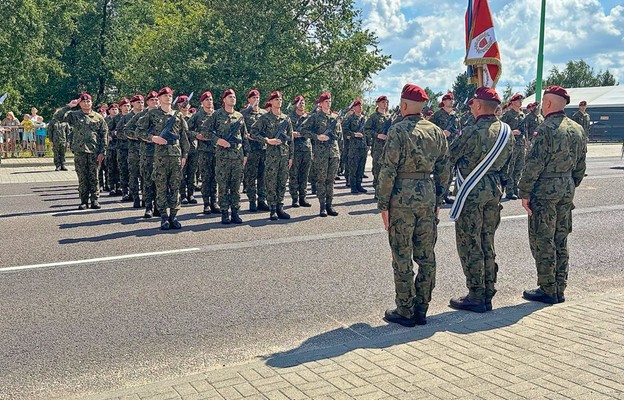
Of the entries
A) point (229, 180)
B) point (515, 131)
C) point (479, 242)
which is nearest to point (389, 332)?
point (479, 242)

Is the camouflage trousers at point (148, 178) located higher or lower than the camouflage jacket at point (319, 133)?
lower

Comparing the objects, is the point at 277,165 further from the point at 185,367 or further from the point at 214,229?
the point at 185,367

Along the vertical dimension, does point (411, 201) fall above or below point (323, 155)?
below

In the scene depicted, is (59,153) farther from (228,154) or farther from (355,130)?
(228,154)

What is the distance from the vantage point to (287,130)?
1160cm

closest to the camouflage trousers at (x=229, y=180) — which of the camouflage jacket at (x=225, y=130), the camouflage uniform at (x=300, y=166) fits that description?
the camouflage jacket at (x=225, y=130)

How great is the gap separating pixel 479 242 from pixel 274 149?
6.02m

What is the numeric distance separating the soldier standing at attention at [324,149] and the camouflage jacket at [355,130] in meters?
3.00

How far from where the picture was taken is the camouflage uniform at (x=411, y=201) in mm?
5512

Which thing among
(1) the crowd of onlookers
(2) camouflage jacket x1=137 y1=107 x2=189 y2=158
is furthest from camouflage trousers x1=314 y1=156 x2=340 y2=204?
(1) the crowd of onlookers

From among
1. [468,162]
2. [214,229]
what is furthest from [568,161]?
[214,229]

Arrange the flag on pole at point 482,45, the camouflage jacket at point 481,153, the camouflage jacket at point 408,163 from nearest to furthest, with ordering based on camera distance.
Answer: the camouflage jacket at point 408,163, the camouflage jacket at point 481,153, the flag on pole at point 482,45

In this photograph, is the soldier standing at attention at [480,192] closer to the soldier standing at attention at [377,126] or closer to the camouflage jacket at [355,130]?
the soldier standing at attention at [377,126]

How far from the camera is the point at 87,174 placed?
12.3m
